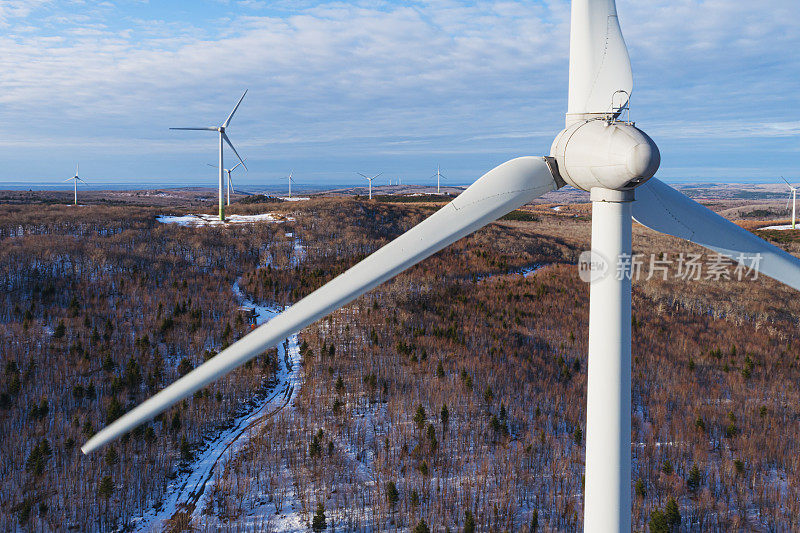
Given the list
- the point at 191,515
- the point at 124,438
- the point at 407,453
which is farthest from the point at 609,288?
the point at 124,438

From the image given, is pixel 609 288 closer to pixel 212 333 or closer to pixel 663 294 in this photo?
pixel 212 333

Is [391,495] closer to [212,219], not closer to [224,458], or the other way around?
[224,458]

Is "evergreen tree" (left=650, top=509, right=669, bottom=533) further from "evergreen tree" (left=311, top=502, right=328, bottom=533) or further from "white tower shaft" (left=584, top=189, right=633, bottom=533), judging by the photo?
"evergreen tree" (left=311, top=502, right=328, bottom=533)

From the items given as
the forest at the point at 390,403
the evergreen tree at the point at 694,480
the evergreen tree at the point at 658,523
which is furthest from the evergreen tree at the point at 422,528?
the evergreen tree at the point at 694,480

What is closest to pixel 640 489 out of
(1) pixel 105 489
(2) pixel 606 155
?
(2) pixel 606 155

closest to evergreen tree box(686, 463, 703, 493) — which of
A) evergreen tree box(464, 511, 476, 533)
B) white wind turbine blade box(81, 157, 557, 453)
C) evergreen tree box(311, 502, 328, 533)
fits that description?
evergreen tree box(464, 511, 476, 533)

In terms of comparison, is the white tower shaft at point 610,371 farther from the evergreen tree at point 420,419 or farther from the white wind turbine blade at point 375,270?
the evergreen tree at point 420,419

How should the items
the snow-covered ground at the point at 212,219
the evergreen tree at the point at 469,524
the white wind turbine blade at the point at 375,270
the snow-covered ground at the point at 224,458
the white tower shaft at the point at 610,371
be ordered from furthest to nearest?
the snow-covered ground at the point at 212,219 < the snow-covered ground at the point at 224,458 < the evergreen tree at the point at 469,524 < the white tower shaft at the point at 610,371 < the white wind turbine blade at the point at 375,270
